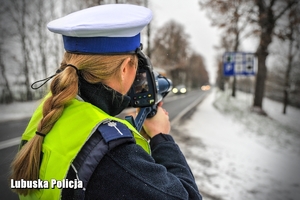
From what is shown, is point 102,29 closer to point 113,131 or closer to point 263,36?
point 113,131

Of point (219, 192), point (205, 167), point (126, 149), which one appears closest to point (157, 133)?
point (126, 149)

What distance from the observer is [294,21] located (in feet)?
36.9

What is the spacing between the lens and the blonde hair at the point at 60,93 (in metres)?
0.76

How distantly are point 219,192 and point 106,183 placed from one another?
3191mm

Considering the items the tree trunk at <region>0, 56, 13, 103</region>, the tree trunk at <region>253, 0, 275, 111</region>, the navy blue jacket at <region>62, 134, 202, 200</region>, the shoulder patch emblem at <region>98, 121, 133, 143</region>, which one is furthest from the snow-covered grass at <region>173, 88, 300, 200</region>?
the tree trunk at <region>253, 0, 275, 111</region>

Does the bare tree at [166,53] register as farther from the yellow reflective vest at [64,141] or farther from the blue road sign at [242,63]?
the blue road sign at [242,63]

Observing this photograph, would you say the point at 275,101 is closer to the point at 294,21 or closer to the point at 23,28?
the point at 294,21

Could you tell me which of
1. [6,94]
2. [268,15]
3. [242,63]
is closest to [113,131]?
[6,94]

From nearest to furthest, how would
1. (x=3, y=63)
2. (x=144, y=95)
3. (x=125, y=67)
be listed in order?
(x=125, y=67) → (x=144, y=95) → (x=3, y=63)

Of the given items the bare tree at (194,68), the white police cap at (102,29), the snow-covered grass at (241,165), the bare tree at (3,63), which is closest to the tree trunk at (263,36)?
the snow-covered grass at (241,165)

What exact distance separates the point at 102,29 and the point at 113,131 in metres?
0.35

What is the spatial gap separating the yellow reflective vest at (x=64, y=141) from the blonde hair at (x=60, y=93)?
0.02 meters

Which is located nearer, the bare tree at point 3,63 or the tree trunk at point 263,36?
the bare tree at point 3,63

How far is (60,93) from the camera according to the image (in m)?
0.79
